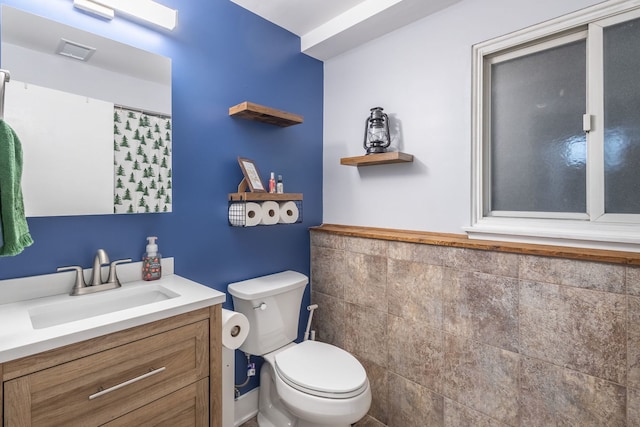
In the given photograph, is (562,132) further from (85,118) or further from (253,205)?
(85,118)

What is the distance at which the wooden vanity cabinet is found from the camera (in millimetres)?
865

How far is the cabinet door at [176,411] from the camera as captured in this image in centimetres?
107

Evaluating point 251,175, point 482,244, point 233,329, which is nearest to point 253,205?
point 251,175

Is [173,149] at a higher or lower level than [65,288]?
higher

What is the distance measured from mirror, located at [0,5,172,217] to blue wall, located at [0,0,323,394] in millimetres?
72

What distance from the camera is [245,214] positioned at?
170cm

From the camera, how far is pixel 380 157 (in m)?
1.79

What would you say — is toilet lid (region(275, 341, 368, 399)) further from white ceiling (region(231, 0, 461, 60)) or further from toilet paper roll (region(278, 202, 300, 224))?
white ceiling (region(231, 0, 461, 60))

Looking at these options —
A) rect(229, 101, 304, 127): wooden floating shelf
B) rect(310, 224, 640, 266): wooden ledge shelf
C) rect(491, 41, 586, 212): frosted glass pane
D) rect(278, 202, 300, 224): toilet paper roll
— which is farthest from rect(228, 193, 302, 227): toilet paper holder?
rect(491, 41, 586, 212): frosted glass pane

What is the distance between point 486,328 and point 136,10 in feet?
6.88

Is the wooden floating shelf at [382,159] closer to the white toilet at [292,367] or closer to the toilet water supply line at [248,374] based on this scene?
the white toilet at [292,367]

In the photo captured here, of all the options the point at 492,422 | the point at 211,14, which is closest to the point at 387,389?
the point at 492,422

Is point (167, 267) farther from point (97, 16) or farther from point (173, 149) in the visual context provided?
point (97, 16)

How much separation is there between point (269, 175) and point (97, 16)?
107 centimetres
